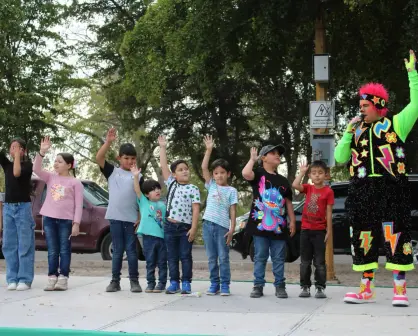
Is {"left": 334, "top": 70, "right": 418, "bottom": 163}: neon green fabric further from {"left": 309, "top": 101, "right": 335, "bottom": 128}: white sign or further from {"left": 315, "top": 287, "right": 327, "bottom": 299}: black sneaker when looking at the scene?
{"left": 309, "top": 101, "right": 335, "bottom": 128}: white sign

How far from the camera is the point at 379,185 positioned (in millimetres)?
Answer: 7855

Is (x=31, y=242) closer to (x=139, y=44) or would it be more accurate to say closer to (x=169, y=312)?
(x=169, y=312)

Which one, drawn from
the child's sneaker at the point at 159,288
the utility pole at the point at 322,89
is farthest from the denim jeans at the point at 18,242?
the utility pole at the point at 322,89

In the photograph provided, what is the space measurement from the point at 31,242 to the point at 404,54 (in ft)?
22.8

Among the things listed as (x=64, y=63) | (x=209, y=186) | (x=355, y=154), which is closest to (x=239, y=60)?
(x=209, y=186)

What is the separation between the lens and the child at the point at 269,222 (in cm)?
862

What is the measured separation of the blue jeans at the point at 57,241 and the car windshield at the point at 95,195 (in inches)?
220

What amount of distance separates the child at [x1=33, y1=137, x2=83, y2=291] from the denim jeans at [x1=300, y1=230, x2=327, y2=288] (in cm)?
270

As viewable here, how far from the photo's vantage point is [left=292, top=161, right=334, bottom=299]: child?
864 centimetres

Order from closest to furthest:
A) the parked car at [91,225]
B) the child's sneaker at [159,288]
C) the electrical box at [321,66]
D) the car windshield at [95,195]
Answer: the child's sneaker at [159,288], the electrical box at [321,66], the parked car at [91,225], the car windshield at [95,195]

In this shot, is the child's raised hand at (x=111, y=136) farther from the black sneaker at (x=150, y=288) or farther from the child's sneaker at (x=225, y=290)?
the child's sneaker at (x=225, y=290)

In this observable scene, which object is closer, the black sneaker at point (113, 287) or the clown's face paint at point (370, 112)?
the clown's face paint at point (370, 112)

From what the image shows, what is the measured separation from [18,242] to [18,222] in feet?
0.83

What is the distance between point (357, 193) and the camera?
800 centimetres
